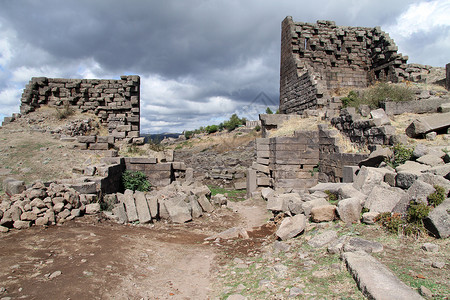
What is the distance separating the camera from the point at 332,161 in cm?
969

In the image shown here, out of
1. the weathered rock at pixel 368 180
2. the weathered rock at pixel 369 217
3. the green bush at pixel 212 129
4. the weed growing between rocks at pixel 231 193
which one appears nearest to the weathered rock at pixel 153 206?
the weed growing between rocks at pixel 231 193

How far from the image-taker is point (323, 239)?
446 centimetres

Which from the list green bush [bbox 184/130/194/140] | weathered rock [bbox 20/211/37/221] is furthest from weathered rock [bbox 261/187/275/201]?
green bush [bbox 184/130/194/140]

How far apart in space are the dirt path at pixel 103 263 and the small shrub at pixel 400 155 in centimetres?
404

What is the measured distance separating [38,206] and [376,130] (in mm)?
8558

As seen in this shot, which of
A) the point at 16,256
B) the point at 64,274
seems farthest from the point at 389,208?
the point at 16,256

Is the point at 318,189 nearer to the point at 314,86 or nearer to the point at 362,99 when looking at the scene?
the point at 362,99

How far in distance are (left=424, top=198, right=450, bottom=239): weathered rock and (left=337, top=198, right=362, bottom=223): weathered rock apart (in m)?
1.19

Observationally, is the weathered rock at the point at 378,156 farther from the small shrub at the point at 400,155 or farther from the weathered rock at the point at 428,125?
the weathered rock at the point at 428,125

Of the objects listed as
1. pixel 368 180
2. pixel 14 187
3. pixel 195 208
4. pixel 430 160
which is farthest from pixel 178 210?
pixel 430 160

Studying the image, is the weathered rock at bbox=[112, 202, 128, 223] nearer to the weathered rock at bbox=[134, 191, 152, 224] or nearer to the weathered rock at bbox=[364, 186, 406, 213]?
the weathered rock at bbox=[134, 191, 152, 224]

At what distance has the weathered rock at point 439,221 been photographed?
362 cm

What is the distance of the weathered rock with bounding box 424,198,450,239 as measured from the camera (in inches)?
143

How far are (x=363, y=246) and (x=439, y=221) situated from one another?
1019 millimetres
